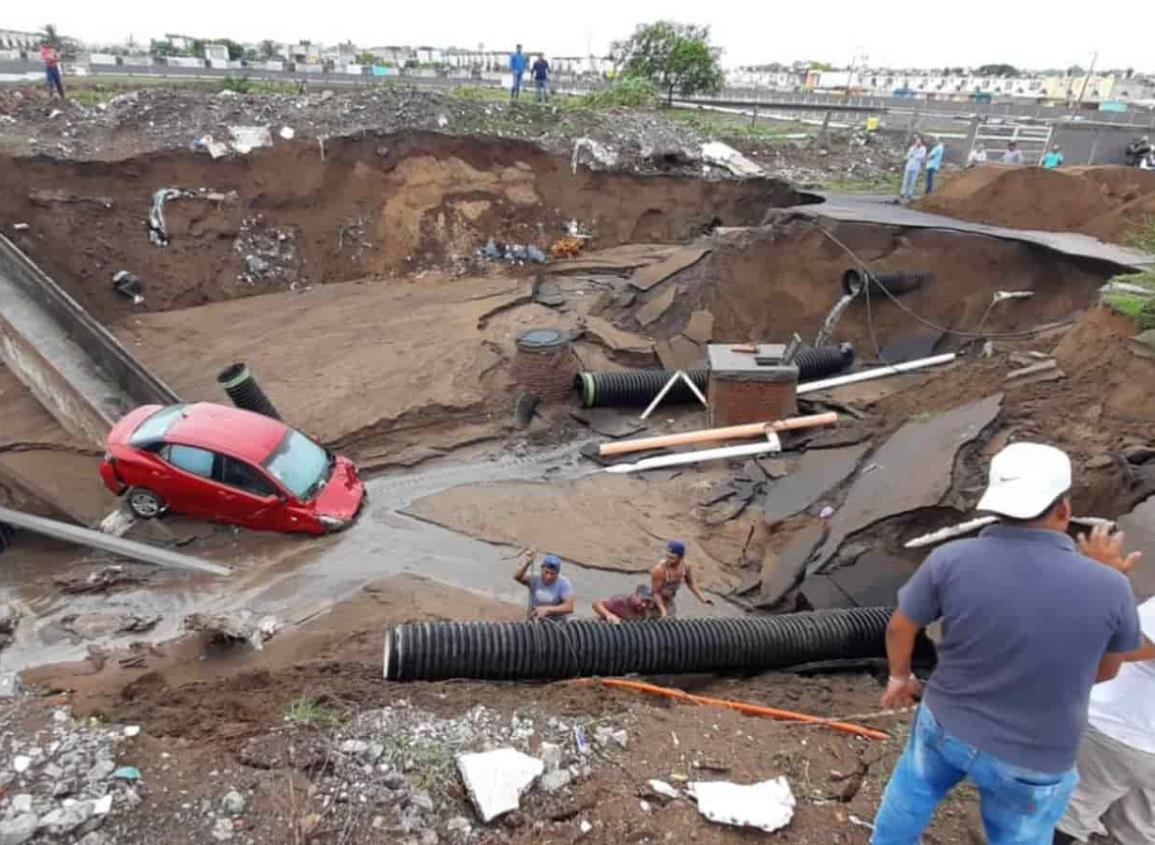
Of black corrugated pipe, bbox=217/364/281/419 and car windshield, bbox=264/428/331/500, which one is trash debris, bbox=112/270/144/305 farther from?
car windshield, bbox=264/428/331/500

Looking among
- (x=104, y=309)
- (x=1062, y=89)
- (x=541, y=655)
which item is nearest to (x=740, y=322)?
(x=541, y=655)

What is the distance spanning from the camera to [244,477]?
912cm

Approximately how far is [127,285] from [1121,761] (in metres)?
18.6

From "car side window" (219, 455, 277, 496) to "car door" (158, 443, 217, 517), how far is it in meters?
0.16

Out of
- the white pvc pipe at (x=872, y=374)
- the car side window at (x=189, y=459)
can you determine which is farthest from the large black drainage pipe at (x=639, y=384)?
the car side window at (x=189, y=459)

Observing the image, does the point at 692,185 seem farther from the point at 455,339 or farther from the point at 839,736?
the point at 839,736

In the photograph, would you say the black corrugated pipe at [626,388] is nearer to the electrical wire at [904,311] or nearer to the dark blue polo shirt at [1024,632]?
the electrical wire at [904,311]

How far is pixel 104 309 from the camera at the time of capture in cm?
1639

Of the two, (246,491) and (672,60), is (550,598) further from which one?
(672,60)

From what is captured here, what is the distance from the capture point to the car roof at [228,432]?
9.12m

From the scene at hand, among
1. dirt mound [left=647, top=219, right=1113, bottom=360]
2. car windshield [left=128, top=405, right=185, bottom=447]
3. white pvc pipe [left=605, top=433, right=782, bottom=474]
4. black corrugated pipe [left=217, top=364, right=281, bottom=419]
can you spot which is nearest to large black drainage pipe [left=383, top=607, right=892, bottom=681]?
white pvc pipe [left=605, top=433, right=782, bottom=474]

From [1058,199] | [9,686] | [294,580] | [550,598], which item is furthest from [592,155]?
[9,686]

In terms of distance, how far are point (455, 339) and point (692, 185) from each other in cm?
993

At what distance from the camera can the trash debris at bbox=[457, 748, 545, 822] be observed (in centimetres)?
405
